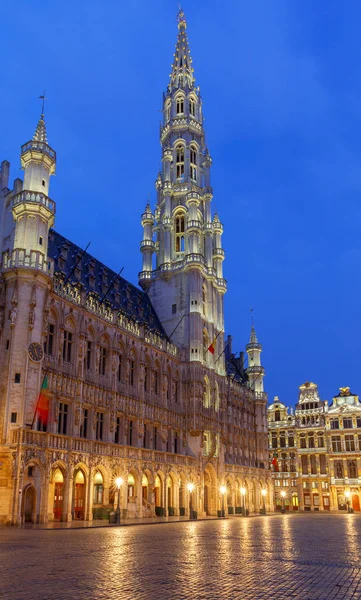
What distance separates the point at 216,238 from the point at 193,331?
19.1 metres

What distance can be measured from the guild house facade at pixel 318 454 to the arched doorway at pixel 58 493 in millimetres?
59473

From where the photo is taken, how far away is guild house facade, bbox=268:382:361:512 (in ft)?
307

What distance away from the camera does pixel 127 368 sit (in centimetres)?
5278

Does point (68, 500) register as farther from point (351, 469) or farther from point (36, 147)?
point (351, 469)

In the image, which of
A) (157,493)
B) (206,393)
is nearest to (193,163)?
(206,393)

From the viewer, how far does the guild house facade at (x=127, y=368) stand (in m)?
38.5

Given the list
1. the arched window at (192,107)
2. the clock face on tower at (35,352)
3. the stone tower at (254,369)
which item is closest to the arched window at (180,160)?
the arched window at (192,107)

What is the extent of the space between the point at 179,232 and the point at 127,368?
2762 centimetres

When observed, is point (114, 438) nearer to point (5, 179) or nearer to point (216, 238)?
point (5, 179)

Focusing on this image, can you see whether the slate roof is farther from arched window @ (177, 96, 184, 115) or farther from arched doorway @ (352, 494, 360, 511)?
arched doorway @ (352, 494, 360, 511)

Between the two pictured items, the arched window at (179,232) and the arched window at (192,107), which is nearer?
the arched window at (179,232)

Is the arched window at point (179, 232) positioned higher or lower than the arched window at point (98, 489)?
higher

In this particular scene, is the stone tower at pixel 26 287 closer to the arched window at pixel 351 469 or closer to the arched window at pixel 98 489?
the arched window at pixel 98 489

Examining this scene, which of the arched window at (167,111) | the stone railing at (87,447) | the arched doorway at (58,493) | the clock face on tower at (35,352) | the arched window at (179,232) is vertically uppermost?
the arched window at (167,111)
